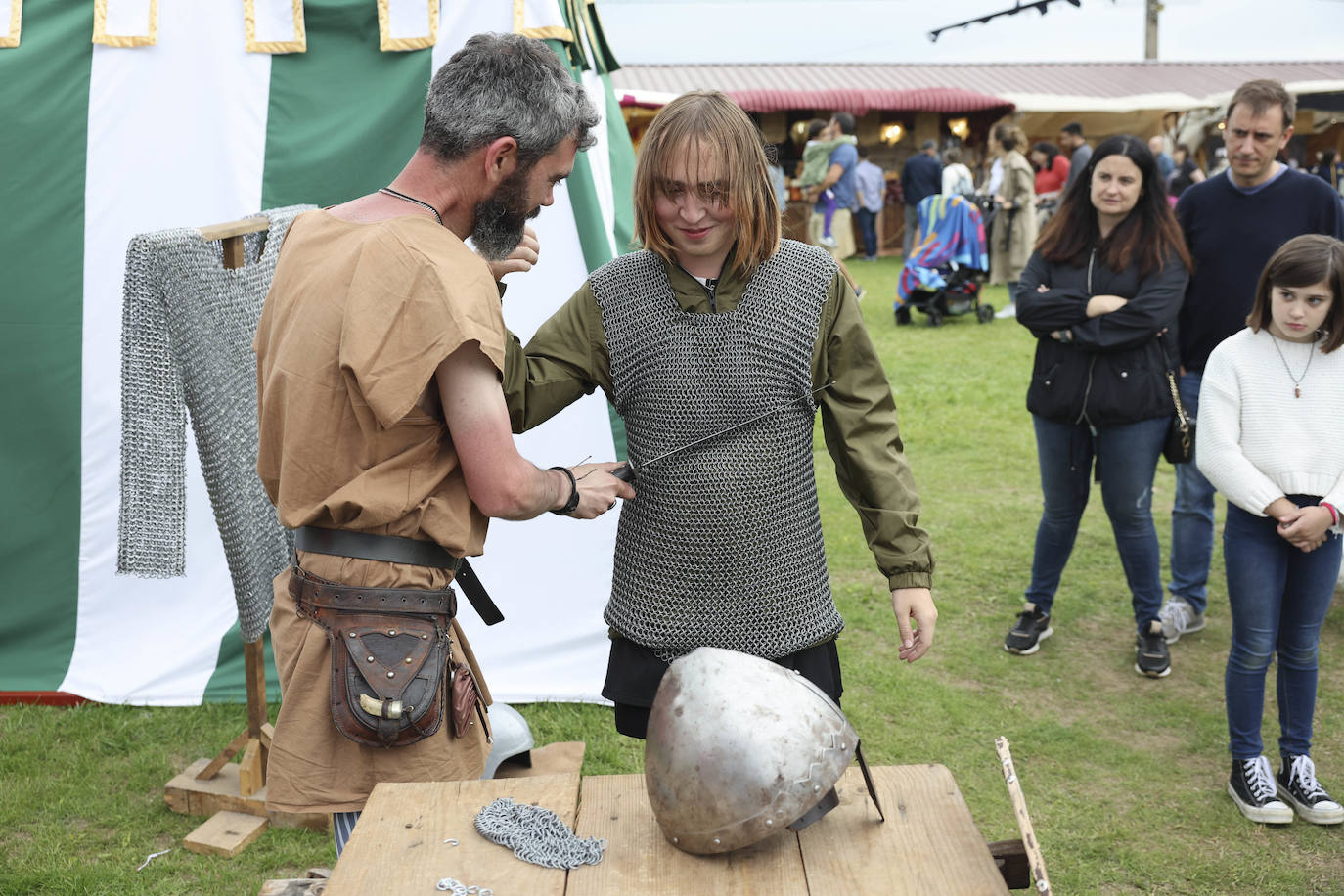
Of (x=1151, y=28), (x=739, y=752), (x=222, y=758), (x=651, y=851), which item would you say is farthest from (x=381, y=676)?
(x=1151, y=28)

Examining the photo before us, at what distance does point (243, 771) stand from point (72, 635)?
3.52ft

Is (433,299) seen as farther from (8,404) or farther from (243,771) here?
(8,404)

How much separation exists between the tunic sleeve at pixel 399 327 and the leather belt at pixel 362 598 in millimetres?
304

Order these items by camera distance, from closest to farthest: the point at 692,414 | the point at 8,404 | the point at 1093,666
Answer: the point at 692,414 → the point at 8,404 → the point at 1093,666

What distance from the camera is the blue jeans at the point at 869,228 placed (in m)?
15.7

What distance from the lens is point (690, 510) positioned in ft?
6.17

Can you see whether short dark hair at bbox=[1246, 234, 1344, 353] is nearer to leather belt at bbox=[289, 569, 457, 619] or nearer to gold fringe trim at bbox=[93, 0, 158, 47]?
leather belt at bbox=[289, 569, 457, 619]

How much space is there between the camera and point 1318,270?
2.79 metres

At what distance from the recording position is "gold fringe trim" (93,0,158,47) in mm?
3355

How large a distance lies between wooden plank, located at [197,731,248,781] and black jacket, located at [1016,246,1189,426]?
2.56m

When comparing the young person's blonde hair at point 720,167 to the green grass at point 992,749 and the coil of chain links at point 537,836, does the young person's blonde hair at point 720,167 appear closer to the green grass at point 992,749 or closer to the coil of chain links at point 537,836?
the coil of chain links at point 537,836

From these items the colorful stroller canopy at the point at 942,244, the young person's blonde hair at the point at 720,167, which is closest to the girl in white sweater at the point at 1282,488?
the young person's blonde hair at the point at 720,167

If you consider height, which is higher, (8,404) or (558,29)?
(558,29)

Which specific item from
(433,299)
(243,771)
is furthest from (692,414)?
(243,771)
